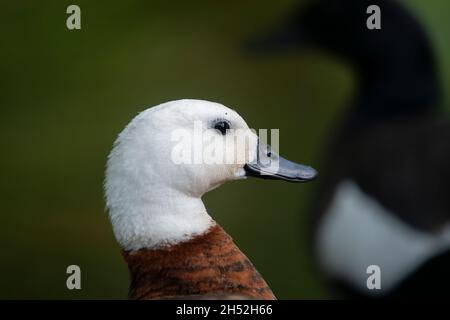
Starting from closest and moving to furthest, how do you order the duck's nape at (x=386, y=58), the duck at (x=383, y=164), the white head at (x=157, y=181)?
the white head at (x=157, y=181), the duck at (x=383, y=164), the duck's nape at (x=386, y=58)

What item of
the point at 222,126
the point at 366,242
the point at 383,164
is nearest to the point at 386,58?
the point at 383,164

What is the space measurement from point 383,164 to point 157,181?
1.49m

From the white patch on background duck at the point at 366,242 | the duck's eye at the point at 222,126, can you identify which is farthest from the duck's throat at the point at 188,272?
the white patch on background duck at the point at 366,242

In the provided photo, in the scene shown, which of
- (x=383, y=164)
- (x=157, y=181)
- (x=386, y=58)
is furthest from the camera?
(x=386, y=58)

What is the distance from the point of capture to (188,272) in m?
1.43

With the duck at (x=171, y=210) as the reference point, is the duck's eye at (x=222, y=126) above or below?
above

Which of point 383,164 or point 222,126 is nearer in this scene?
point 222,126

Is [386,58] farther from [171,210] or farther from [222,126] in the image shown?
[171,210]

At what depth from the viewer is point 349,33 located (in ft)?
11.1

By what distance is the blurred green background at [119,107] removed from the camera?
3.24m

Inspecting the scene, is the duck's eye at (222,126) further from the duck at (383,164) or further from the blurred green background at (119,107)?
the blurred green background at (119,107)

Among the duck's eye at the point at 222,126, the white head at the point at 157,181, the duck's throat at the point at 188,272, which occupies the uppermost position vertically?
the duck's eye at the point at 222,126

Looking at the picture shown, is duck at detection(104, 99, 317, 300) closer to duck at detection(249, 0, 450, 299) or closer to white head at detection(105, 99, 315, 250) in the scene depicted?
white head at detection(105, 99, 315, 250)
